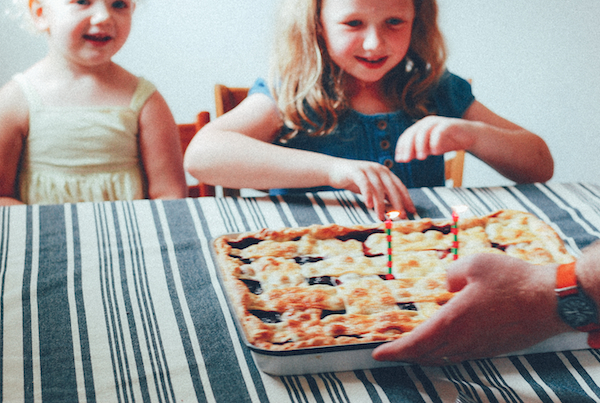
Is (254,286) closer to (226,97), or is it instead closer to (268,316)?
(268,316)

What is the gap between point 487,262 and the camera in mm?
553

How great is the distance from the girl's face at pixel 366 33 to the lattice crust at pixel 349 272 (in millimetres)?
490

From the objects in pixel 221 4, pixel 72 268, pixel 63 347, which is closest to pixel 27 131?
A: pixel 72 268

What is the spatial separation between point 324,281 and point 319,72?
712 millimetres

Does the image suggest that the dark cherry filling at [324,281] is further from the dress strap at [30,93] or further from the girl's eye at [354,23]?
the dress strap at [30,93]

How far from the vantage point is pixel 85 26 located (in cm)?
131

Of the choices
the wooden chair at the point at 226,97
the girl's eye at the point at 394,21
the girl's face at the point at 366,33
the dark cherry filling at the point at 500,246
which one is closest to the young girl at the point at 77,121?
the wooden chair at the point at 226,97

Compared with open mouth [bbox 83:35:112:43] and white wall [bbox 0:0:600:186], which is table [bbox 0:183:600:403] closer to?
open mouth [bbox 83:35:112:43]

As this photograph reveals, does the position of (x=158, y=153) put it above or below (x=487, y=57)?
below

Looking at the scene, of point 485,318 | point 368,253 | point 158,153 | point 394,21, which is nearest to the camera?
point 485,318

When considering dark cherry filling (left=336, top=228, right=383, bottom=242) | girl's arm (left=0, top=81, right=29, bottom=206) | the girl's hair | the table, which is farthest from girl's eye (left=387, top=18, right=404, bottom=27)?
girl's arm (left=0, top=81, right=29, bottom=206)

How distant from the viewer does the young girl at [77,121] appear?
4.35 feet

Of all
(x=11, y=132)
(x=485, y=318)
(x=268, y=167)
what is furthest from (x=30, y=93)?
(x=485, y=318)

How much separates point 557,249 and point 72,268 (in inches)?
26.6
